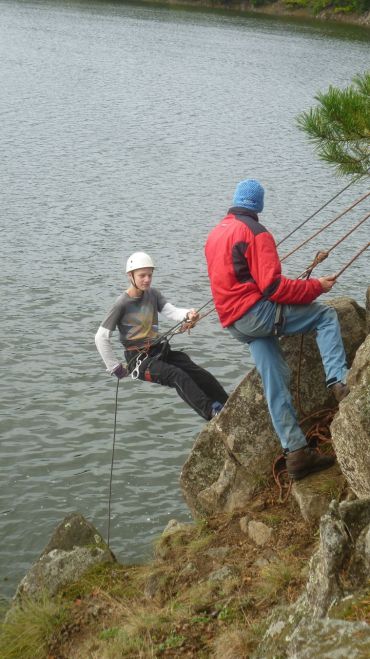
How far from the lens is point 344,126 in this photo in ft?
36.2

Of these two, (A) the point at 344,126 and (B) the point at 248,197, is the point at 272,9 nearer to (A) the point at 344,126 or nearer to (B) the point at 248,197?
(A) the point at 344,126

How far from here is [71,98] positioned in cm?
5081

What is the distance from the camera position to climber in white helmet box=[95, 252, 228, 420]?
1220cm

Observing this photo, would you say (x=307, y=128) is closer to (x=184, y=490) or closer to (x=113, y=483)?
(x=184, y=490)

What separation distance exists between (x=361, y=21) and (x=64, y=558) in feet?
354

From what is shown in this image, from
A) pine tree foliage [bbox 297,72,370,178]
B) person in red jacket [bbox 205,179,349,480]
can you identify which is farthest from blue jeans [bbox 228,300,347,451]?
pine tree foliage [bbox 297,72,370,178]

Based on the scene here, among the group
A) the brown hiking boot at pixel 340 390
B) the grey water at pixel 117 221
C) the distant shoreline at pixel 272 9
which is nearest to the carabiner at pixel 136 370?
the grey water at pixel 117 221

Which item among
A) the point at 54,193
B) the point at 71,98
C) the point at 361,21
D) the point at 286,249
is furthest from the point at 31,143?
the point at 361,21

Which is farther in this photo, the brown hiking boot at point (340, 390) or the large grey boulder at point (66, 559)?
the large grey boulder at point (66, 559)

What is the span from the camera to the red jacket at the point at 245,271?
10070 millimetres

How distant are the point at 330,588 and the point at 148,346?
5.73m

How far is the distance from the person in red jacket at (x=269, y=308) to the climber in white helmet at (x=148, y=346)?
172cm

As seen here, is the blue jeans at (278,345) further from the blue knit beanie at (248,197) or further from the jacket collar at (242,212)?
the blue knit beanie at (248,197)

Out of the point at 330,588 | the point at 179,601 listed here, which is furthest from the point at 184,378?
the point at 330,588
